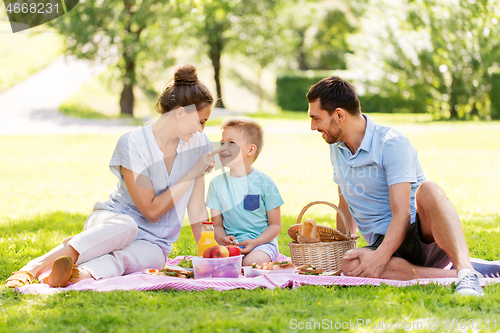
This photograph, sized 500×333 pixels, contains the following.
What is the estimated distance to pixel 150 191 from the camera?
11.7 ft

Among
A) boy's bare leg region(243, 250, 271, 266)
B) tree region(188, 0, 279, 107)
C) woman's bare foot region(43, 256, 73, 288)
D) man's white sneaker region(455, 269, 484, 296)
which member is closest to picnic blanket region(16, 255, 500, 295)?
woman's bare foot region(43, 256, 73, 288)

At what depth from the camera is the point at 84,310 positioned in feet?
8.83

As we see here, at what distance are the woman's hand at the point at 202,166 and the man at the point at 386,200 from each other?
84cm

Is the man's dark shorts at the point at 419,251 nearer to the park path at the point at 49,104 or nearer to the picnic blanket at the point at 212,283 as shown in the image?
the picnic blanket at the point at 212,283

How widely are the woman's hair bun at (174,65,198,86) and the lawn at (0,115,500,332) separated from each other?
3.77ft

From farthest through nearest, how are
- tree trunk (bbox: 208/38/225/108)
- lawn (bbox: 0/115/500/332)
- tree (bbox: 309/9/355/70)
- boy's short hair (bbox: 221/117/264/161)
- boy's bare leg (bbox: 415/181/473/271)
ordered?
tree (bbox: 309/9/355/70)
tree trunk (bbox: 208/38/225/108)
boy's short hair (bbox: 221/117/264/161)
boy's bare leg (bbox: 415/181/473/271)
lawn (bbox: 0/115/500/332)

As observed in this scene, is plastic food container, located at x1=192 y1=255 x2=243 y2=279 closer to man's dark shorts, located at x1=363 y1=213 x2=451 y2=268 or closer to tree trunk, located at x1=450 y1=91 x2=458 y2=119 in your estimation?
man's dark shorts, located at x1=363 y1=213 x2=451 y2=268

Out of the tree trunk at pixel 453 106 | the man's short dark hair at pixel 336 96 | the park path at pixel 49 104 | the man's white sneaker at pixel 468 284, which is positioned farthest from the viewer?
the tree trunk at pixel 453 106

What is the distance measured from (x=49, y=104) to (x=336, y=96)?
1958 cm

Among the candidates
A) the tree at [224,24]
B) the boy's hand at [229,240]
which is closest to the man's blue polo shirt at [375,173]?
the boy's hand at [229,240]

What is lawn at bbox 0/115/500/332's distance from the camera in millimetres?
2553

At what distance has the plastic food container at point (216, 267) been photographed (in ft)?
10.8

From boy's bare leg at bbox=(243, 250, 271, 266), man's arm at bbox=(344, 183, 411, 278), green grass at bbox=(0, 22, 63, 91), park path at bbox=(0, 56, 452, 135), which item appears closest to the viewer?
man's arm at bbox=(344, 183, 411, 278)

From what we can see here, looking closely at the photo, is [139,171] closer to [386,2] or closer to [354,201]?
[354,201]
